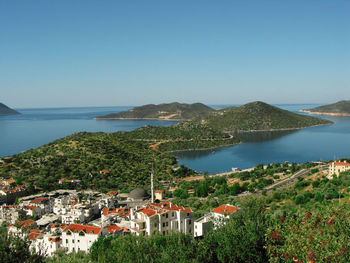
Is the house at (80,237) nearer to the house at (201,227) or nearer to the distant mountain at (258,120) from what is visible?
the house at (201,227)

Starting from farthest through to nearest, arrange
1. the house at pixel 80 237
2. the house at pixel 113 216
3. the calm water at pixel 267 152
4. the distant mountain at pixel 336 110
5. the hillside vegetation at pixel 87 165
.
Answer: the distant mountain at pixel 336 110
the calm water at pixel 267 152
the hillside vegetation at pixel 87 165
the house at pixel 113 216
the house at pixel 80 237

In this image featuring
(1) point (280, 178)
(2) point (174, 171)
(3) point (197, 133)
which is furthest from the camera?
(3) point (197, 133)

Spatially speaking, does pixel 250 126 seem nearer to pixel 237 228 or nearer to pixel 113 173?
pixel 113 173

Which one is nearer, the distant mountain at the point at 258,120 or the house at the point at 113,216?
the house at the point at 113,216

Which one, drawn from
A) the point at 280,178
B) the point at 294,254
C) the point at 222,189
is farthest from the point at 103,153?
the point at 294,254

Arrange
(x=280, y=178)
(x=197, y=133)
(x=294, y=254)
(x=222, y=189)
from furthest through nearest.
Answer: (x=197, y=133), (x=280, y=178), (x=222, y=189), (x=294, y=254)

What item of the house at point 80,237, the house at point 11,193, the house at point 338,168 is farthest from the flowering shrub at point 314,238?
the house at point 11,193

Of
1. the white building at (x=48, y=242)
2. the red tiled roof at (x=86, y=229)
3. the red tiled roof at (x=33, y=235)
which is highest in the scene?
the red tiled roof at (x=86, y=229)
